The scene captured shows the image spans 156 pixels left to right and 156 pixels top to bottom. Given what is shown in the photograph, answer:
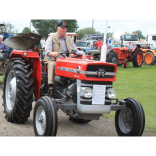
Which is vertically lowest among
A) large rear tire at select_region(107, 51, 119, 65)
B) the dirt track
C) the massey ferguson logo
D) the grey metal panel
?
the dirt track

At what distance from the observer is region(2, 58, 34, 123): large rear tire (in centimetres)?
516

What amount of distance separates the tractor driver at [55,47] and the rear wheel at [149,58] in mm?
15987

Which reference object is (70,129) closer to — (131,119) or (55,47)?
(131,119)

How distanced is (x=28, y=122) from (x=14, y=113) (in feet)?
1.45

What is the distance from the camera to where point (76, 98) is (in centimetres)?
464

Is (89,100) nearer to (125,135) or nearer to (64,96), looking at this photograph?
(64,96)

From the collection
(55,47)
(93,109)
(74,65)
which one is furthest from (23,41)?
(93,109)

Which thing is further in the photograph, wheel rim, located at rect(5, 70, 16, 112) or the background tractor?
the background tractor

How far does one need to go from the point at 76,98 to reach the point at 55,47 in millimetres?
1215

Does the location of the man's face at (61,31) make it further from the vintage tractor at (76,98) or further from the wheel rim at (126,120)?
the wheel rim at (126,120)

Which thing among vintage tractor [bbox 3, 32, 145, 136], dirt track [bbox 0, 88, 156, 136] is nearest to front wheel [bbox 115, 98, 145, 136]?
vintage tractor [bbox 3, 32, 145, 136]

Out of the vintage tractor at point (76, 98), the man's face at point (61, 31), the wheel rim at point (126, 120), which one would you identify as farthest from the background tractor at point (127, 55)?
the wheel rim at point (126, 120)

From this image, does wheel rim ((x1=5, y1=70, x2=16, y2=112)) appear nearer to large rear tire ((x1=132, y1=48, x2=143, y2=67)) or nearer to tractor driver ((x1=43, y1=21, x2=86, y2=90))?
tractor driver ((x1=43, y1=21, x2=86, y2=90))

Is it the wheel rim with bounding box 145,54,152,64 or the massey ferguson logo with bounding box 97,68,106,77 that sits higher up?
the massey ferguson logo with bounding box 97,68,106,77
